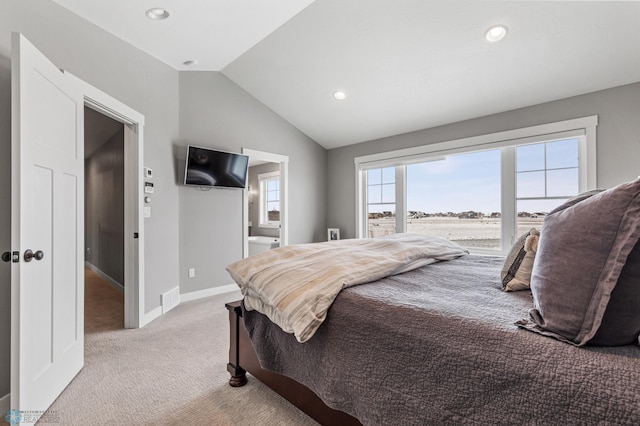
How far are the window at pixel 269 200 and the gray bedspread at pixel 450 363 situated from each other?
495 cm

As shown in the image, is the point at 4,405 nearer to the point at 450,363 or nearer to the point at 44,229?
the point at 44,229

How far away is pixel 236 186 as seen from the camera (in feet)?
13.7

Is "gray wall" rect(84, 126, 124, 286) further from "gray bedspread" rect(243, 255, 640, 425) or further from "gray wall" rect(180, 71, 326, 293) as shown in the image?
"gray bedspread" rect(243, 255, 640, 425)

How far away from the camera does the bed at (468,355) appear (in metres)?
0.77

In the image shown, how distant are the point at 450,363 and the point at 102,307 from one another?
4101 mm

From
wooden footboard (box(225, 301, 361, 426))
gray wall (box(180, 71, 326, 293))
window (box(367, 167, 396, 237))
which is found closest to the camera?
wooden footboard (box(225, 301, 361, 426))

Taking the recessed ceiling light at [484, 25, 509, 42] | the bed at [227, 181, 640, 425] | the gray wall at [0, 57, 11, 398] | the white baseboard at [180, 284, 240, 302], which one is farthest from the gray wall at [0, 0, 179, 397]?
the recessed ceiling light at [484, 25, 509, 42]

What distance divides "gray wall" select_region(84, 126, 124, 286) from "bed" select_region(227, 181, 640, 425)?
4.07 meters

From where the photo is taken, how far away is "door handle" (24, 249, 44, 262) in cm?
156

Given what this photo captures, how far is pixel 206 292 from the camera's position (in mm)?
3998

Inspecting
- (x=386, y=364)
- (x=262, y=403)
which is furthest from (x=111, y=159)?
(x=386, y=364)

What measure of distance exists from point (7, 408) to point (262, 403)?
143 centimetres

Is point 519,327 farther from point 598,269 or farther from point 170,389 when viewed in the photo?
point 170,389

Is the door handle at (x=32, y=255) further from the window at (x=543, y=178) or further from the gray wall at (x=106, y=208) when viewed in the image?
the window at (x=543, y=178)
